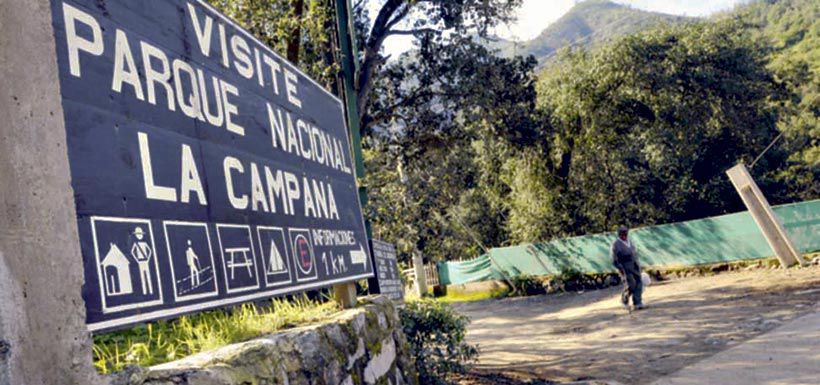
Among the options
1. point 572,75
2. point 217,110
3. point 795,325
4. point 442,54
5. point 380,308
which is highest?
point 572,75

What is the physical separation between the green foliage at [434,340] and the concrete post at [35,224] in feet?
18.0

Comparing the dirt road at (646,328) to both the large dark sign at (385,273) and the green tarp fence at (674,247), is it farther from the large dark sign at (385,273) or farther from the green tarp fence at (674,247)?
the large dark sign at (385,273)

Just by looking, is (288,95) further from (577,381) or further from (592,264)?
(592,264)

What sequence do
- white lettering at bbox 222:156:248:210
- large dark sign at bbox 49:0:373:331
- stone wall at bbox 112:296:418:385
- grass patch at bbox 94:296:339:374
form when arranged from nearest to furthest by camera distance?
large dark sign at bbox 49:0:373:331 < stone wall at bbox 112:296:418:385 < grass patch at bbox 94:296:339:374 < white lettering at bbox 222:156:248:210

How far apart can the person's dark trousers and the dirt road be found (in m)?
0.32

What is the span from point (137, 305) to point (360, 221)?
12.9 ft

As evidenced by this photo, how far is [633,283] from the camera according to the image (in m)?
13.1

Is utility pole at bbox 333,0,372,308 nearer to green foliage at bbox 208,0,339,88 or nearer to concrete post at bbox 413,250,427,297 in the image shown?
green foliage at bbox 208,0,339,88

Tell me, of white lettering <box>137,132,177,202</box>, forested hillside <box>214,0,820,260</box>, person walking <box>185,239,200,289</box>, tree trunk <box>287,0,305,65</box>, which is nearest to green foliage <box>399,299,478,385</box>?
person walking <box>185,239,200,289</box>

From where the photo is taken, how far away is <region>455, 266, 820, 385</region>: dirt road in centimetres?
862

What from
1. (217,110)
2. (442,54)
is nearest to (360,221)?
(217,110)

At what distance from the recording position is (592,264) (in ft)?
69.3

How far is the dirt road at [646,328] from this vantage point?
8625mm

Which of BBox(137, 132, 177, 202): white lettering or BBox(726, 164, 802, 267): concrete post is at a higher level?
BBox(137, 132, 177, 202): white lettering
